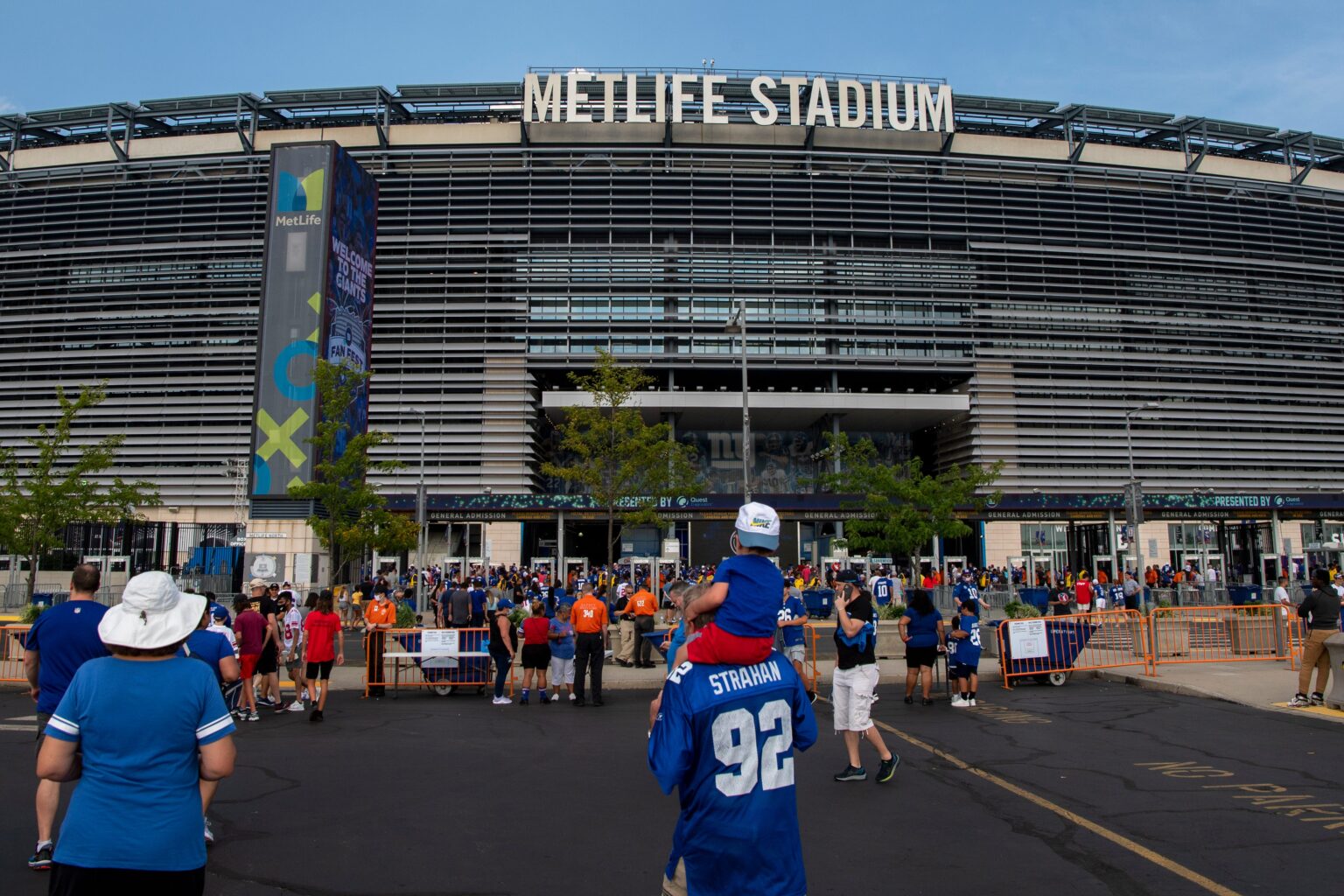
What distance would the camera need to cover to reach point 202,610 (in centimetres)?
330

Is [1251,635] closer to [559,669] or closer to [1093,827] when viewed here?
[559,669]

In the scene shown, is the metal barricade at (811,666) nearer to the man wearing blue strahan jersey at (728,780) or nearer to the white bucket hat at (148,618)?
the man wearing blue strahan jersey at (728,780)

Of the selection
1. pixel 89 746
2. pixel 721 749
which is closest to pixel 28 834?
pixel 89 746

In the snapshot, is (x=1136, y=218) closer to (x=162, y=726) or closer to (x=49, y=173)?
(x=162, y=726)

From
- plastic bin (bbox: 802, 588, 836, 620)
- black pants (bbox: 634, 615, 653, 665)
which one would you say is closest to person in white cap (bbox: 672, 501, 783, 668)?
black pants (bbox: 634, 615, 653, 665)

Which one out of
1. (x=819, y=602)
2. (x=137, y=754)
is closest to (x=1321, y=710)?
(x=137, y=754)

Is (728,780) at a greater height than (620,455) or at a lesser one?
lesser

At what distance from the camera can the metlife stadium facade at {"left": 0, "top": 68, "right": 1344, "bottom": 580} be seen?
49.3 meters

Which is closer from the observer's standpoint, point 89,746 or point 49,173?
point 89,746

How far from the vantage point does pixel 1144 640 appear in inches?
628

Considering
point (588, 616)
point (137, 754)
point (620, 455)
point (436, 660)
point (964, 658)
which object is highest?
point (620, 455)

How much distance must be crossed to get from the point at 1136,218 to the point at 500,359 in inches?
1486

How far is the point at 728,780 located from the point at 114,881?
208cm

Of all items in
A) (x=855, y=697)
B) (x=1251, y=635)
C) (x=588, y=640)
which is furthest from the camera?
(x=1251, y=635)
